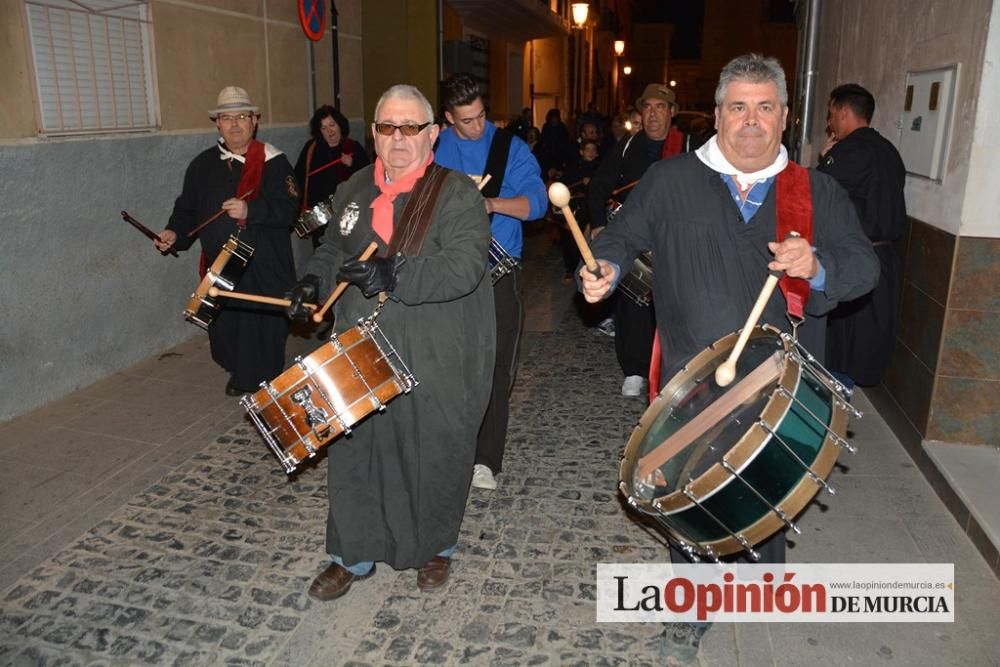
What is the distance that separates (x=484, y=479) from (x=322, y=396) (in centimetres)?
182

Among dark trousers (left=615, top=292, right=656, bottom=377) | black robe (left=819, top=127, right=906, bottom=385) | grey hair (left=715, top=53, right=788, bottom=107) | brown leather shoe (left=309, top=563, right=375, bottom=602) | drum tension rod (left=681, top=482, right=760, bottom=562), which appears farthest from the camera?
dark trousers (left=615, top=292, right=656, bottom=377)

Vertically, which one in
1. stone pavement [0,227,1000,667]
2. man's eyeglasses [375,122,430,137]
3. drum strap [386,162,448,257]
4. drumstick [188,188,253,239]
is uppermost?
man's eyeglasses [375,122,430,137]

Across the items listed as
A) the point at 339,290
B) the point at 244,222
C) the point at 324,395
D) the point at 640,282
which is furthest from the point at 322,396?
the point at 244,222

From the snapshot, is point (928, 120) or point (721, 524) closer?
point (721, 524)

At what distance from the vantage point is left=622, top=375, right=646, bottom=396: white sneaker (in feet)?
20.9

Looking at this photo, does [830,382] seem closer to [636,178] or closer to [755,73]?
[755,73]

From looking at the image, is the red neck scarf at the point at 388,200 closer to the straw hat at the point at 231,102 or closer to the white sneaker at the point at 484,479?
the white sneaker at the point at 484,479

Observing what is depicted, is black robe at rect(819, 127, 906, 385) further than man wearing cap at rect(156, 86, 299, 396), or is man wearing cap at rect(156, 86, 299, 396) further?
man wearing cap at rect(156, 86, 299, 396)

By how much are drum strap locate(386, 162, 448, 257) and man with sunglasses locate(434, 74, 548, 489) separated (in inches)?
36.9

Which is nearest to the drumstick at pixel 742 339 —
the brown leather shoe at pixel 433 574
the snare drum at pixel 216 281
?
the brown leather shoe at pixel 433 574

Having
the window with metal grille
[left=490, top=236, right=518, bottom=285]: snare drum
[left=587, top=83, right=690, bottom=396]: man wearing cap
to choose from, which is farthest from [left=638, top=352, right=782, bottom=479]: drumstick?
the window with metal grille

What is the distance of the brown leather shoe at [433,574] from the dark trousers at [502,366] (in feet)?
3.23

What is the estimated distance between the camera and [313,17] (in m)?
9.50

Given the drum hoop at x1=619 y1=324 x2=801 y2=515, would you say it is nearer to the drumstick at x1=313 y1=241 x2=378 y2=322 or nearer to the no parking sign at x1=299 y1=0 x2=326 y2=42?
the drumstick at x1=313 y1=241 x2=378 y2=322
